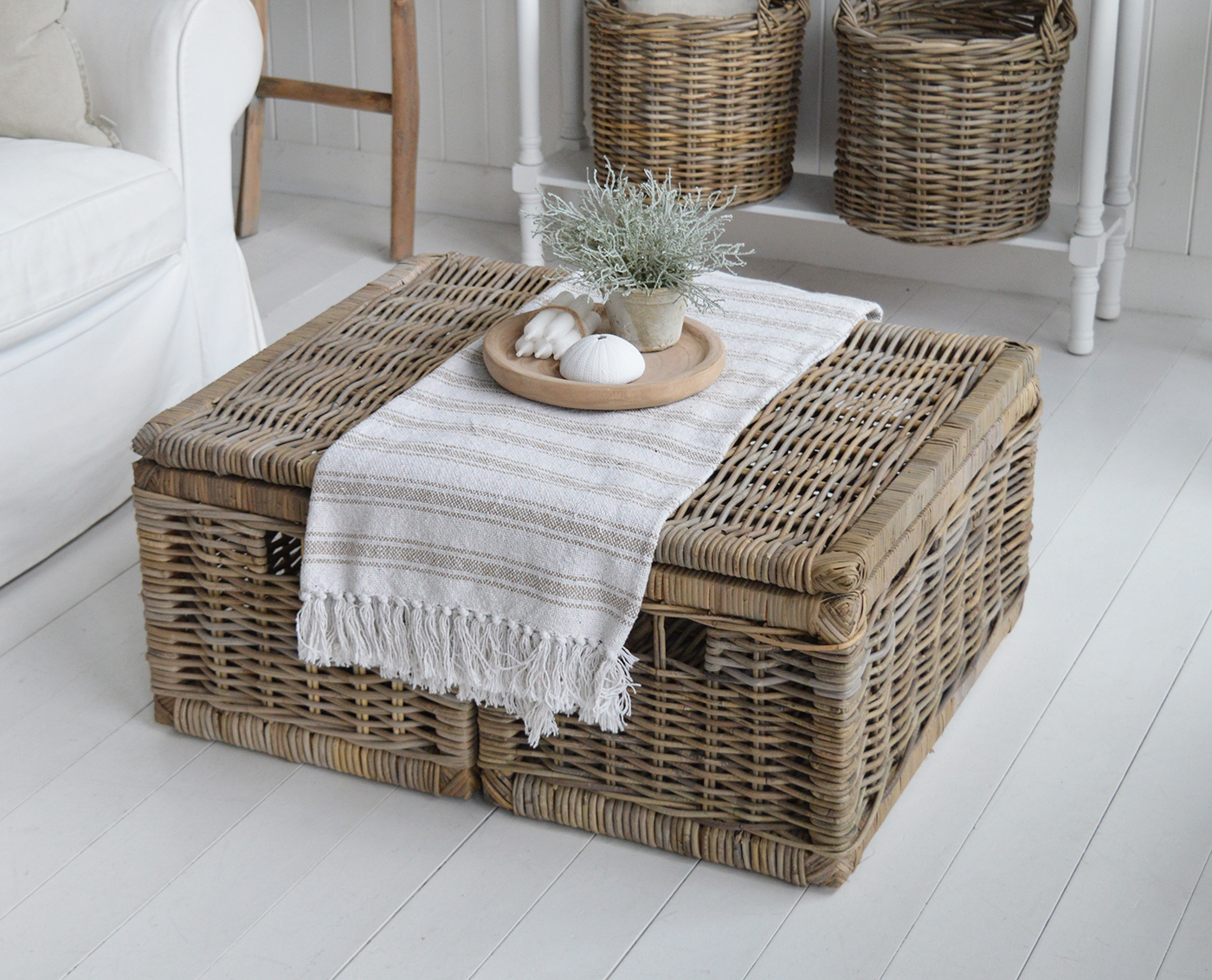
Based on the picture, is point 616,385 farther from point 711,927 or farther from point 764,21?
point 764,21

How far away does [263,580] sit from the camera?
1435mm

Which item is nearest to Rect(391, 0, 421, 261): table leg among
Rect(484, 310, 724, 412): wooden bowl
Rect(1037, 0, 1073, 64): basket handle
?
Rect(1037, 0, 1073, 64): basket handle

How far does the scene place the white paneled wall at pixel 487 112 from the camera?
2438 millimetres

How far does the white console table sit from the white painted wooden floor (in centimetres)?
66

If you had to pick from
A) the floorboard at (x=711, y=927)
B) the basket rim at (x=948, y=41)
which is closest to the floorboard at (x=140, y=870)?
the floorboard at (x=711, y=927)

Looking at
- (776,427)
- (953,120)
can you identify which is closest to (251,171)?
(953,120)

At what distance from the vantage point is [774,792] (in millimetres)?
1326

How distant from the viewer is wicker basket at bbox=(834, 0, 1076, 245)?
221 cm

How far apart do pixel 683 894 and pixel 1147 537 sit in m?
0.87

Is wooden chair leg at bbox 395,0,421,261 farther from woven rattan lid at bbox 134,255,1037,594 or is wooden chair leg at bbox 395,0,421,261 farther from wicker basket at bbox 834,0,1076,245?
woven rattan lid at bbox 134,255,1037,594

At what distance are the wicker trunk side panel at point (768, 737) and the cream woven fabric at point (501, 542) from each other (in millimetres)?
54

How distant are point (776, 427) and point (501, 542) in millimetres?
305

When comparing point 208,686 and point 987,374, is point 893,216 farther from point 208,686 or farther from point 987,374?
point 208,686


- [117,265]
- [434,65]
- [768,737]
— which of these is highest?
[434,65]
